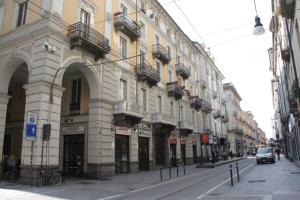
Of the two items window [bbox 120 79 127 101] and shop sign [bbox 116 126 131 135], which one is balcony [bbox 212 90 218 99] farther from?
shop sign [bbox 116 126 131 135]

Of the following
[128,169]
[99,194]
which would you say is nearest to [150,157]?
[128,169]

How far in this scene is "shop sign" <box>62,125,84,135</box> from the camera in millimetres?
21802

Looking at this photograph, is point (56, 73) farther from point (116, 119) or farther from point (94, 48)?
point (116, 119)

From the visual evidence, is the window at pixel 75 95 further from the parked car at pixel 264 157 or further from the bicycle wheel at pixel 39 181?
the parked car at pixel 264 157

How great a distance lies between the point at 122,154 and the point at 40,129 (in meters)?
8.63

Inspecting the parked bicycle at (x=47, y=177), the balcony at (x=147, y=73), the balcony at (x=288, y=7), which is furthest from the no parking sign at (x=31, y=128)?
the balcony at (x=288, y=7)

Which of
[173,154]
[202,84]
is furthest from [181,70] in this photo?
[202,84]

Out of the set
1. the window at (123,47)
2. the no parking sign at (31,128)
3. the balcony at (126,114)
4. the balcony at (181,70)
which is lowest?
the no parking sign at (31,128)

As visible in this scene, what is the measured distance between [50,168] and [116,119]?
691 cm

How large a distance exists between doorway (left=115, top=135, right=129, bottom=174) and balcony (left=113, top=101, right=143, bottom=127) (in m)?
1.18

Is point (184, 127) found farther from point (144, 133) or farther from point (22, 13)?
point (22, 13)

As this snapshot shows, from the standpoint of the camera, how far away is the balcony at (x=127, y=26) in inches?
944

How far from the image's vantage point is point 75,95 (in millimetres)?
23094

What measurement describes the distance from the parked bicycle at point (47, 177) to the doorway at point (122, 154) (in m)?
6.81
